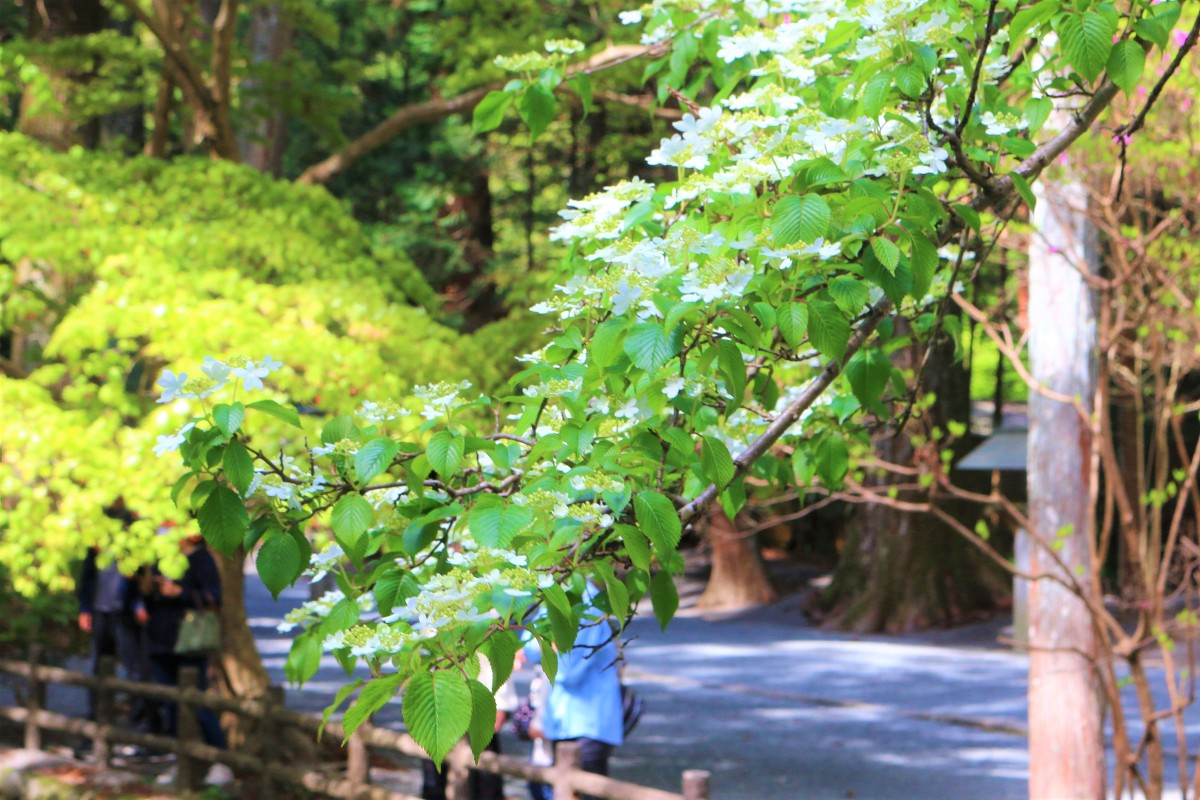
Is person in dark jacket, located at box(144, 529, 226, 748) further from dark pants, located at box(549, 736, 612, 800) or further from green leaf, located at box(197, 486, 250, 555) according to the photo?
green leaf, located at box(197, 486, 250, 555)

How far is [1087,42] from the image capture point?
2527 mm

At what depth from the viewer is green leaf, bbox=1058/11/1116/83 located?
2518 mm

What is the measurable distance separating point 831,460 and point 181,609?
667 cm

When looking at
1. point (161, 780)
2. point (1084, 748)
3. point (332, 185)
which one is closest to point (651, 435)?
point (1084, 748)

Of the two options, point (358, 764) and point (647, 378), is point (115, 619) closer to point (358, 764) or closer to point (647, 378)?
point (358, 764)

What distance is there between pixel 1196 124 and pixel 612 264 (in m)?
5.40

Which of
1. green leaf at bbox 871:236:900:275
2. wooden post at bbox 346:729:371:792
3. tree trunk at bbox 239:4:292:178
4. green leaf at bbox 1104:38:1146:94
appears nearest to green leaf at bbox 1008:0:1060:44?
green leaf at bbox 1104:38:1146:94

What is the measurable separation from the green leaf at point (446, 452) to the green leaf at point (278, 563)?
31 centimetres

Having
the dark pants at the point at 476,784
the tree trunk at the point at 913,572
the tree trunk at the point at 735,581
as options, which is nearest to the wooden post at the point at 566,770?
the dark pants at the point at 476,784

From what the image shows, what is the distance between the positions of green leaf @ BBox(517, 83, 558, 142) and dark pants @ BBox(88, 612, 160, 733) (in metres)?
→ 6.64

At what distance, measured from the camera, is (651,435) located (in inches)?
103


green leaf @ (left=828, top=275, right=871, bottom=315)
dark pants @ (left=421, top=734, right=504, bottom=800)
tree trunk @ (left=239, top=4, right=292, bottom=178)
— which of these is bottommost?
dark pants @ (left=421, top=734, right=504, bottom=800)

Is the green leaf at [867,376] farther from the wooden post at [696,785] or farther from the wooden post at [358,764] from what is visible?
the wooden post at [358,764]

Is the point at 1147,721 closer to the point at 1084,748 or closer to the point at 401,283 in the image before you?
the point at 1084,748
